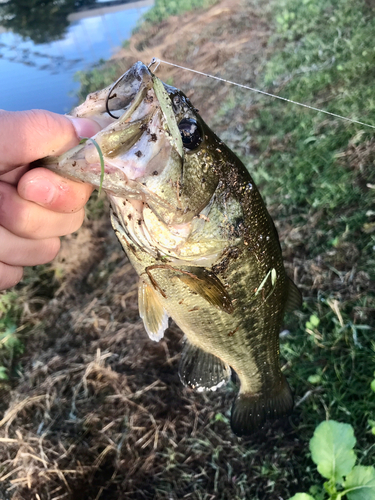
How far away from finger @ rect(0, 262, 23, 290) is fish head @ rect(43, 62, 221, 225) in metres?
0.58

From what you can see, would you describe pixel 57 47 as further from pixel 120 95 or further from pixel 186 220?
pixel 186 220

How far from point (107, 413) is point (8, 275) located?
1.78 metres

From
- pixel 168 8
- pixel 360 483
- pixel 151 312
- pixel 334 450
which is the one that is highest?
pixel 168 8

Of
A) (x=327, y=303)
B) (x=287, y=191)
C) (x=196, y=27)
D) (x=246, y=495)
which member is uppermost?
(x=196, y=27)

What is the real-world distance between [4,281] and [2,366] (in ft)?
8.10

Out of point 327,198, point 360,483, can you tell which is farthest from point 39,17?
point 360,483

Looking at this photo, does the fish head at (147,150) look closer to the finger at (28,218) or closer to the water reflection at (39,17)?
the finger at (28,218)

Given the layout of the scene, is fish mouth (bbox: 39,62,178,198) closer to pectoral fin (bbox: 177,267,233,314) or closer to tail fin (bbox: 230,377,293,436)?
pectoral fin (bbox: 177,267,233,314)

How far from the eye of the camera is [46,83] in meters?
5.68

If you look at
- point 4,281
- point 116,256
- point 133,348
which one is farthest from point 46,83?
point 4,281

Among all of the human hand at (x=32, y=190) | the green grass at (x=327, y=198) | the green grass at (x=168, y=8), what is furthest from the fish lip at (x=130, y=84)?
the green grass at (x=168, y=8)

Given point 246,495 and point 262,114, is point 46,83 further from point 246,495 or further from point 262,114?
point 246,495

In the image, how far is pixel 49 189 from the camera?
4.12 feet

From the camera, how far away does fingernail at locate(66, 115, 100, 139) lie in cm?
125
